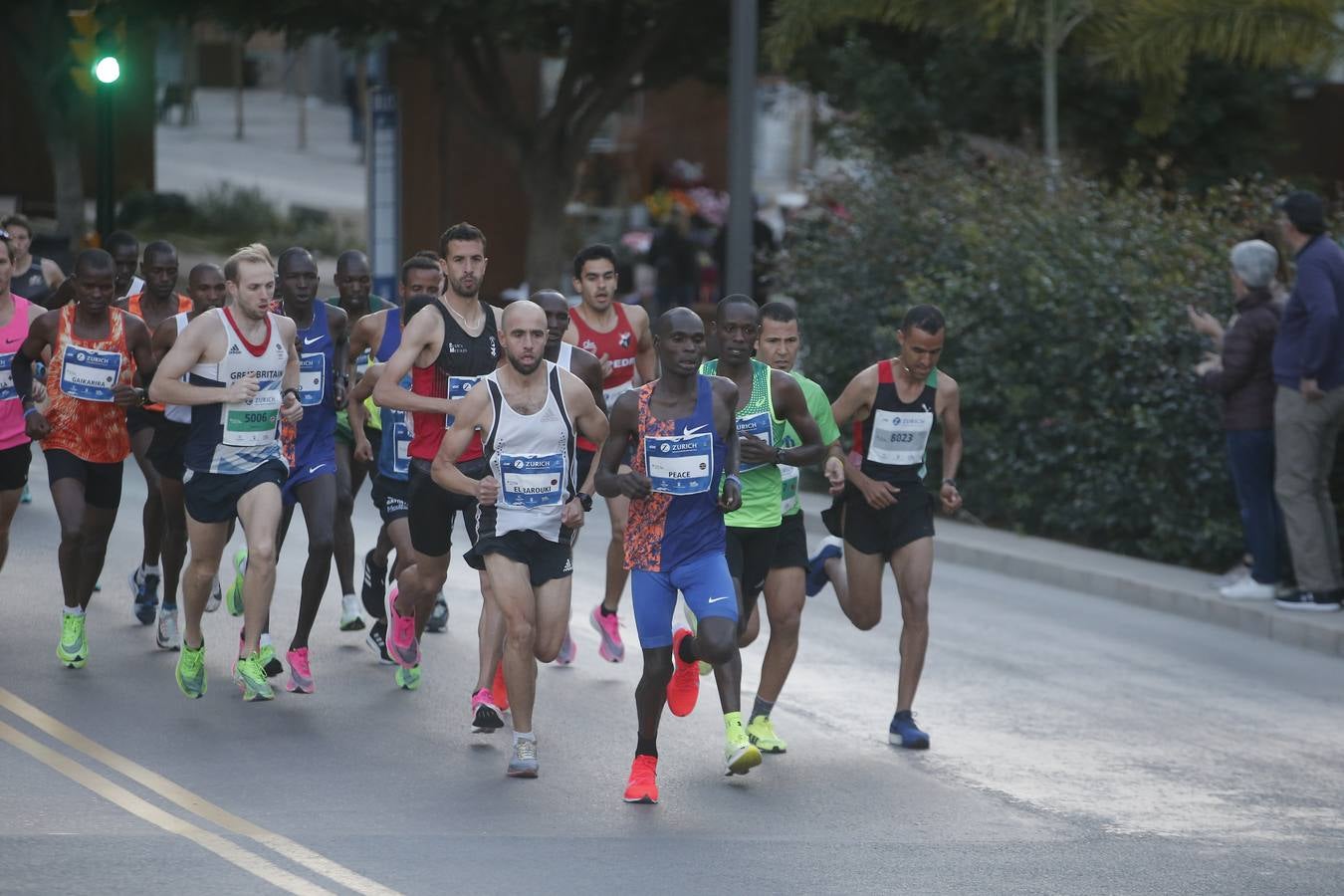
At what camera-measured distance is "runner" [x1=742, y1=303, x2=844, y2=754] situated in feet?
28.9

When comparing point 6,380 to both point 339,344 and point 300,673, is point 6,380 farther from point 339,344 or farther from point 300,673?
point 300,673

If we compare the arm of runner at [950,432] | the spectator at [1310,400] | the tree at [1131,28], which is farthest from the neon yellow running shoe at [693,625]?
the tree at [1131,28]

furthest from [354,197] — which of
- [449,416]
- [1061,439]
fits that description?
[449,416]

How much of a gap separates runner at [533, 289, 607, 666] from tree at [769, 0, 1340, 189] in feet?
23.1

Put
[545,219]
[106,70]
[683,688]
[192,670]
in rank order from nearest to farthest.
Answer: [683,688] < [192,670] < [106,70] < [545,219]

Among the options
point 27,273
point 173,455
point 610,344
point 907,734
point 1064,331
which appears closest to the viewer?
point 907,734

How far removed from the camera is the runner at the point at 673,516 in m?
8.02

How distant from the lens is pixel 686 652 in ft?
27.2

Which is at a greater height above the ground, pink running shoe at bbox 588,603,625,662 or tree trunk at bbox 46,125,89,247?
tree trunk at bbox 46,125,89,247

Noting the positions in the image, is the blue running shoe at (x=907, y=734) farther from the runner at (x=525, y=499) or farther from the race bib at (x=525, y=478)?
the race bib at (x=525, y=478)

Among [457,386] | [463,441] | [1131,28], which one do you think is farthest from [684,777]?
A: [1131,28]

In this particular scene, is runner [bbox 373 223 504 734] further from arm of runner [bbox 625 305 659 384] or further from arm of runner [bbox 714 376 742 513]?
arm of runner [bbox 625 305 659 384]

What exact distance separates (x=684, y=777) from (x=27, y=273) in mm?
8061

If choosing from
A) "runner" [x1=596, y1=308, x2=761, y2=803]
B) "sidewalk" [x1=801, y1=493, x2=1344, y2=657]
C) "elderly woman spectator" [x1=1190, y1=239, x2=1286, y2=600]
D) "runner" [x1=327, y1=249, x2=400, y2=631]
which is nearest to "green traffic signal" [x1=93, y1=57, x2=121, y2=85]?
"sidewalk" [x1=801, y1=493, x2=1344, y2=657]
